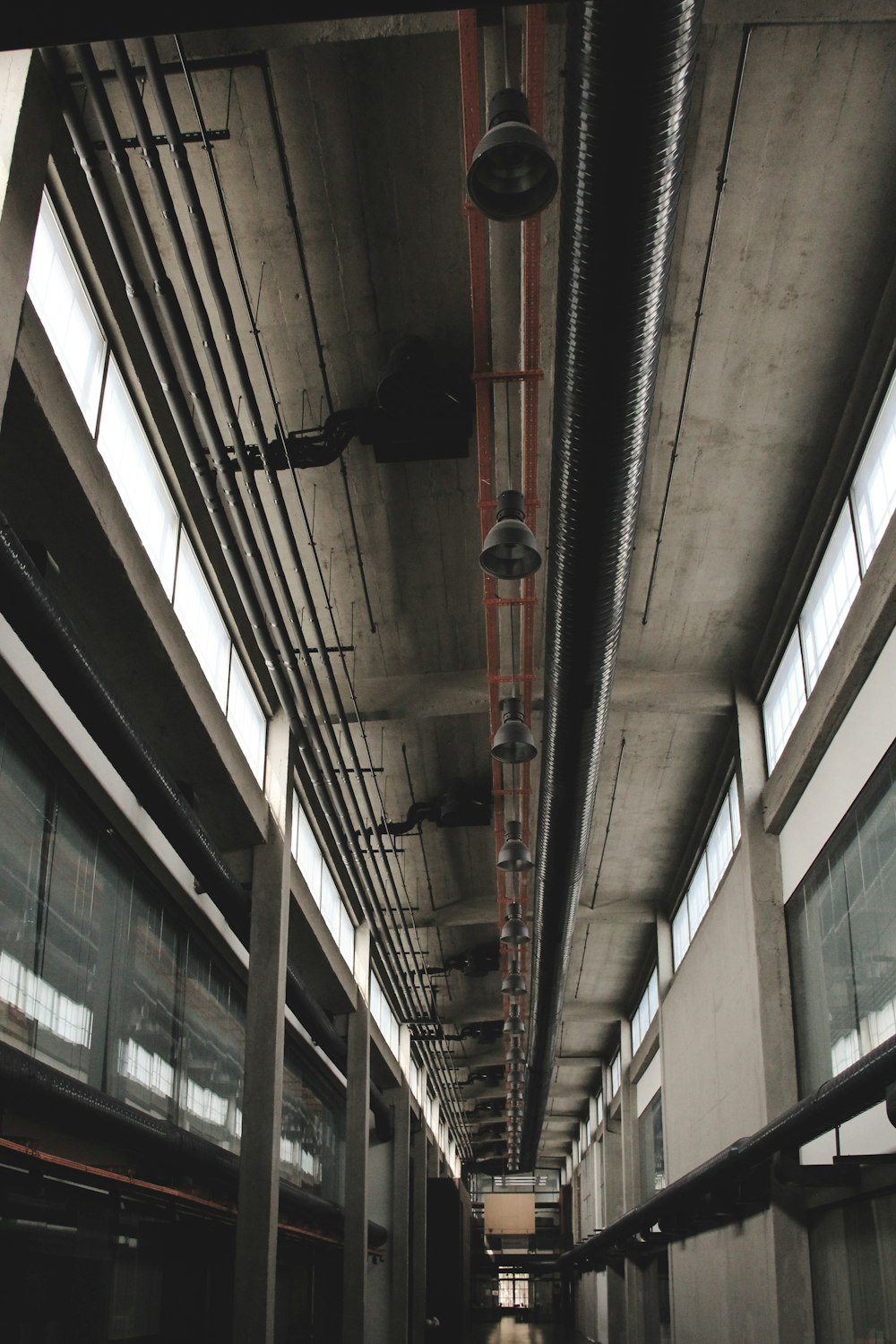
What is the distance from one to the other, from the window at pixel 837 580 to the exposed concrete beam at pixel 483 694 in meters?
0.88

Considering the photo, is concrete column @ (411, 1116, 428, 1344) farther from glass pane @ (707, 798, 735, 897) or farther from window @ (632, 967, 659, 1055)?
glass pane @ (707, 798, 735, 897)

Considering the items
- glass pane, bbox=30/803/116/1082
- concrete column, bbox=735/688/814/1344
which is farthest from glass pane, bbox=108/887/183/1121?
concrete column, bbox=735/688/814/1344

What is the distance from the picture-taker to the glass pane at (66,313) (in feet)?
29.4

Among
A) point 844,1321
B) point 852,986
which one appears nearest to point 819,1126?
point 852,986

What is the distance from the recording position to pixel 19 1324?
10.1 meters

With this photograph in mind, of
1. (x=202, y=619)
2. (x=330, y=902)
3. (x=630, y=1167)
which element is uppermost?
(x=202, y=619)

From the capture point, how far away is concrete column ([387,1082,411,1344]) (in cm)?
3109

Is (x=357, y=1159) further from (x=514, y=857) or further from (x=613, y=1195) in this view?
(x=613, y=1195)

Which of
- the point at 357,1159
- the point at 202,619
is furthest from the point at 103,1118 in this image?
the point at 357,1159

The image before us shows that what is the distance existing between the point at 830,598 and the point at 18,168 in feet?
32.2

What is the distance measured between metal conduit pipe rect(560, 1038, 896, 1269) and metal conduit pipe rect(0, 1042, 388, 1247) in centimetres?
639

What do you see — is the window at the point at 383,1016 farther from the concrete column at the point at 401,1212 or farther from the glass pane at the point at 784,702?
the glass pane at the point at 784,702

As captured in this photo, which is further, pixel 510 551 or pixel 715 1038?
pixel 715 1038

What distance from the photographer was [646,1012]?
101 ft
